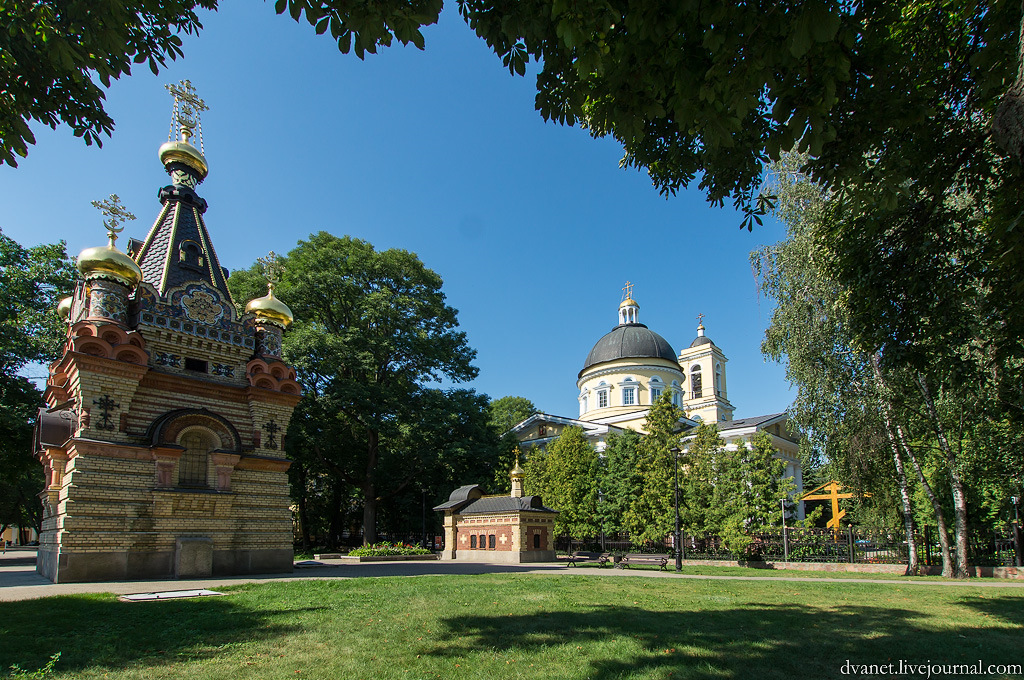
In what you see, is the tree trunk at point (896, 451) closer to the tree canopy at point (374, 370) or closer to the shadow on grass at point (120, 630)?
the shadow on grass at point (120, 630)

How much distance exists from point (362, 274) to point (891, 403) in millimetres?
25176

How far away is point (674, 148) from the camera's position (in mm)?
7551

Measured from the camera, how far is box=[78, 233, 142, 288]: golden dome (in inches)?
621

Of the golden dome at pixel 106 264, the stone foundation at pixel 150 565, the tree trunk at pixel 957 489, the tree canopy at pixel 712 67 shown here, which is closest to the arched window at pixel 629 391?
the tree trunk at pixel 957 489

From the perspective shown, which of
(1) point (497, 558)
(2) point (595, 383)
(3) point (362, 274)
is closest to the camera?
(1) point (497, 558)

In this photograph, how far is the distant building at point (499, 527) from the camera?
2497cm

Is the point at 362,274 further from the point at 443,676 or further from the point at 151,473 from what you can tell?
the point at 443,676

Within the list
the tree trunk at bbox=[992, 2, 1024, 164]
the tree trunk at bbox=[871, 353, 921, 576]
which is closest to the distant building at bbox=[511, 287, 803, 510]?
the tree trunk at bbox=[871, 353, 921, 576]

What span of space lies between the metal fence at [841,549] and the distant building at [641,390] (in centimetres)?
1821

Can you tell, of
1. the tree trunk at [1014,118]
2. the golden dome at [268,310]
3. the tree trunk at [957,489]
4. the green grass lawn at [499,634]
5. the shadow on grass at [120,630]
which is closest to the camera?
the tree trunk at [1014,118]

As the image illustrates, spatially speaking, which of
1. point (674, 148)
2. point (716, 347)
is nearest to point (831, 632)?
point (674, 148)

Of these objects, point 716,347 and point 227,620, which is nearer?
point 227,620

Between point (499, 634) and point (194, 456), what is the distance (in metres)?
12.9

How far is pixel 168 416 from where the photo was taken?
16094mm
